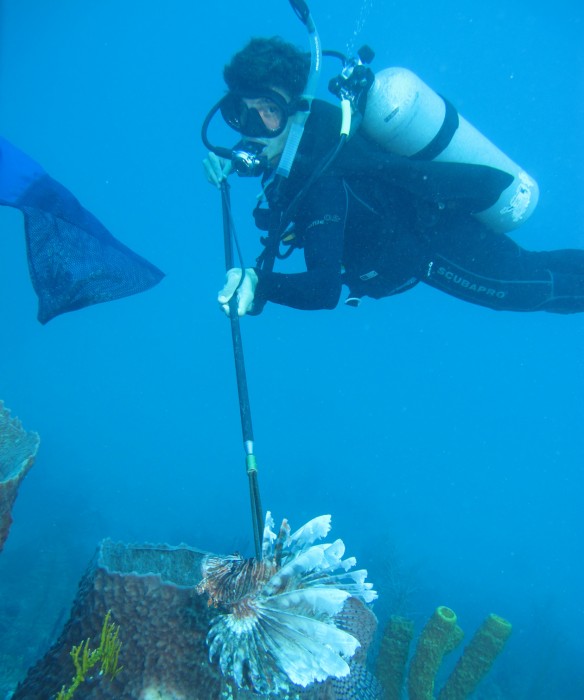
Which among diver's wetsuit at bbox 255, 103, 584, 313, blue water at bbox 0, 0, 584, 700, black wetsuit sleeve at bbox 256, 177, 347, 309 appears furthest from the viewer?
blue water at bbox 0, 0, 584, 700

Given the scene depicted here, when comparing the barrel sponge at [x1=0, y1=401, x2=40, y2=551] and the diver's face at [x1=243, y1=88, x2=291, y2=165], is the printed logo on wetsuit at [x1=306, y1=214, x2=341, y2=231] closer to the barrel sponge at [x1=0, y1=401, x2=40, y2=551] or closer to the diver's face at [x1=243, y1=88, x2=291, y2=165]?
the diver's face at [x1=243, y1=88, x2=291, y2=165]

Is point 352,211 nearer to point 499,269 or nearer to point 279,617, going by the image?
point 499,269

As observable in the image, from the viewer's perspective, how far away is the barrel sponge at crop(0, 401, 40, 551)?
114 inches

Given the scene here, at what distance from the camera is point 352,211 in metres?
4.25

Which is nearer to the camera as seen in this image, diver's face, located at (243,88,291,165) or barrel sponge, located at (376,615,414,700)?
diver's face, located at (243,88,291,165)

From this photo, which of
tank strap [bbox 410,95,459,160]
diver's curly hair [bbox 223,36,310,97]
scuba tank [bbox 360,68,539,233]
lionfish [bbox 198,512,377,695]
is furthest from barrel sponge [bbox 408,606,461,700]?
diver's curly hair [bbox 223,36,310,97]

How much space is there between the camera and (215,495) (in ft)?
79.6

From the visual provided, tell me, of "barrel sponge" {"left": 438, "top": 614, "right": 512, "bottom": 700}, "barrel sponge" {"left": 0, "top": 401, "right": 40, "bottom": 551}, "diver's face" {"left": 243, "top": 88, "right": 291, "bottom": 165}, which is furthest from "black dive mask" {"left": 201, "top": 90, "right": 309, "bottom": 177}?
"barrel sponge" {"left": 438, "top": 614, "right": 512, "bottom": 700}

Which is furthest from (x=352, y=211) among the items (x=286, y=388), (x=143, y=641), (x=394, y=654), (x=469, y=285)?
(x=286, y=388)

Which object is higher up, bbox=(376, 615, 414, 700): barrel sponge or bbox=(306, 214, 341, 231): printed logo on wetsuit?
bbox=(306, 214, 341, 231): printed logo on wetsuit

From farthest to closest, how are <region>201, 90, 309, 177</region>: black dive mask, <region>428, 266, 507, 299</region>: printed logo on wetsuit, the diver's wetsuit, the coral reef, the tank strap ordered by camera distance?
<region>428, 266, 507, 299</region>: printed logo on wetsuit, the tank strap, <region>201, 90, 309, 177</region>: black dive mask, the diver's wetsuit, the coral reef

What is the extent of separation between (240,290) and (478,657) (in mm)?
4018

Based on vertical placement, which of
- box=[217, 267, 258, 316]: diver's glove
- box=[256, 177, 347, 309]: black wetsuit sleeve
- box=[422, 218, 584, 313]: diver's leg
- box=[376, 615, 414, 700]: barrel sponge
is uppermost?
box=[422, 218, 584, 313]: diver's leg

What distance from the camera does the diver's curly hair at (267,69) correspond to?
12.3ft
